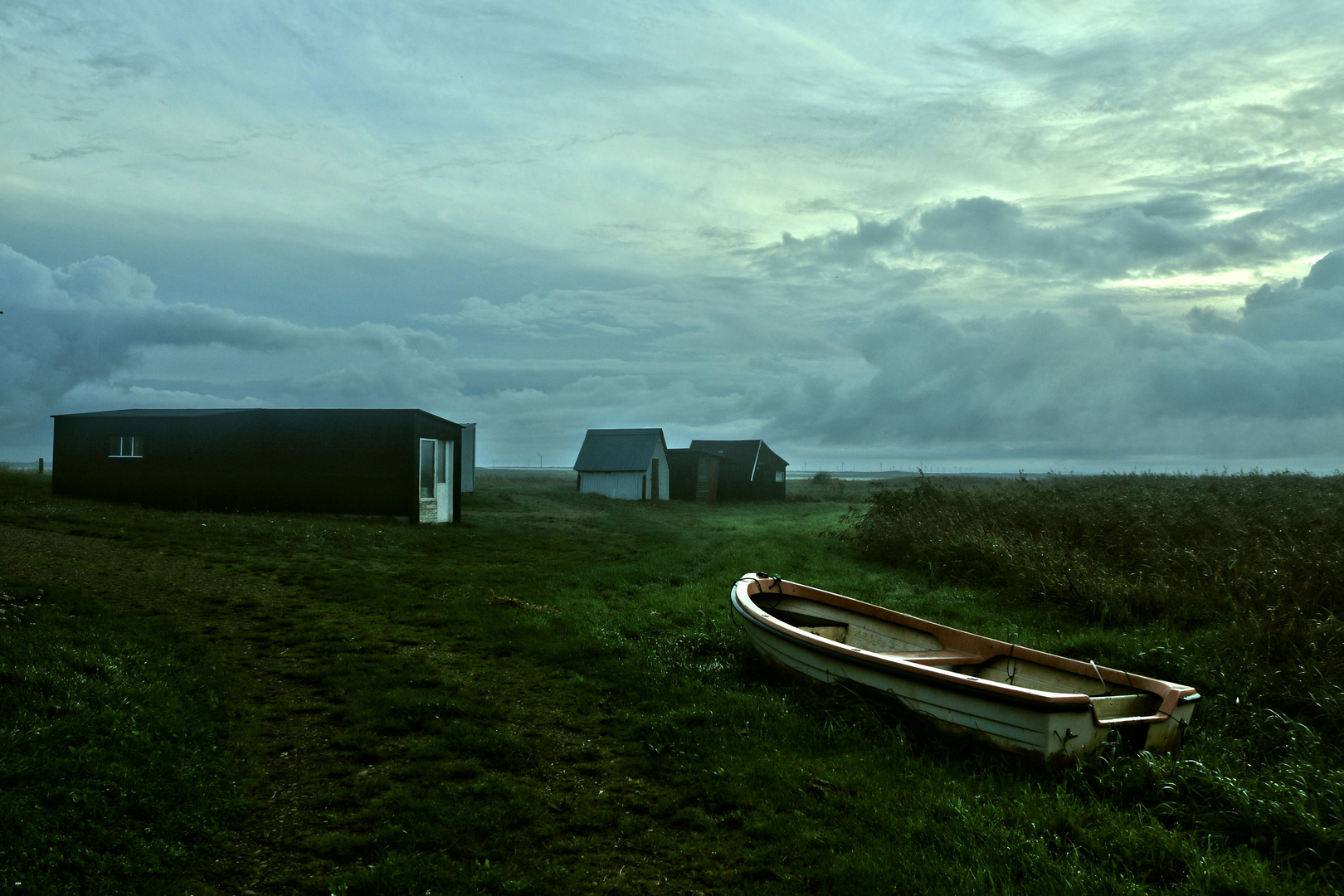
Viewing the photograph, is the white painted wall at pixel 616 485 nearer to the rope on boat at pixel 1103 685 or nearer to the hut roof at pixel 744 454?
the hut roof at pixel 744 454

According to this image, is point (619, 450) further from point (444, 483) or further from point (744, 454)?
point (444, 483)

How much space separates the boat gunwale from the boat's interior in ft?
0.13

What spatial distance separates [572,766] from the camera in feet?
19.9

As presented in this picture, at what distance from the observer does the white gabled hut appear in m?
42.4

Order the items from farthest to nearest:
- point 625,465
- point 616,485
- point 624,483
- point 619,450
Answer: point 619,450 → point 616,485 → point 624,483 → point 625,465

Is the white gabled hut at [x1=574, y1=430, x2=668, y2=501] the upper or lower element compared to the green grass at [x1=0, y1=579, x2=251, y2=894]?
upper

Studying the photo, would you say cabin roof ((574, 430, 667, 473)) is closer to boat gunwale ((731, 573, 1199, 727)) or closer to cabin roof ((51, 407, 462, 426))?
cabin roof ((51, 407, 462, 426))

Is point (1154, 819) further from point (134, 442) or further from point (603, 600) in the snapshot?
point (134, 442)

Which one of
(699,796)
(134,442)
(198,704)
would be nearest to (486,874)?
(699,796)

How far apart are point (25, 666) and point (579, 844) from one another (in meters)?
5.43

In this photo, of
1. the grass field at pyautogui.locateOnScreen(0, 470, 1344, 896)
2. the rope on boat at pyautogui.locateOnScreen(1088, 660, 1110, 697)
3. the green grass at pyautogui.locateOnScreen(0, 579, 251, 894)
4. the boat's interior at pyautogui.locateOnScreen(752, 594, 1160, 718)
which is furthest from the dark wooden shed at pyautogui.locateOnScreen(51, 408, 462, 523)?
the rope on boat at pyautogui.locateOnScreen(1088, 660, 1110, 697)

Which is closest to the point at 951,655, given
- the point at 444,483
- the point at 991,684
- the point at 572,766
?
the point at 991,684

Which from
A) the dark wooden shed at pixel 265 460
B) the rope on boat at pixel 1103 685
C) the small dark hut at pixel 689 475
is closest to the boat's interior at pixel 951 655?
the rope on boat at pixel 1103 685

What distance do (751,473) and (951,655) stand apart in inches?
1615
